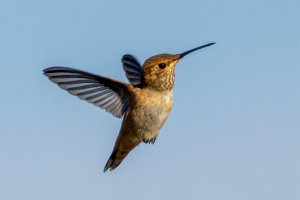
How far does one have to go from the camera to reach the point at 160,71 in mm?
6992

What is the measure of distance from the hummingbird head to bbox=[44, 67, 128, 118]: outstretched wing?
14.9 inches

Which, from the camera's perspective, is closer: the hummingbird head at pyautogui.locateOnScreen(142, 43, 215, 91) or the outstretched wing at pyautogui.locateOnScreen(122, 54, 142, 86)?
the hummingbird head at pyautogui.locateOnScreen(142, 43, 215, 91)

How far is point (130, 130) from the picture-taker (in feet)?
24.3

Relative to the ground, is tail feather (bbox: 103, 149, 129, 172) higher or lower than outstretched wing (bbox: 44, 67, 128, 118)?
lower

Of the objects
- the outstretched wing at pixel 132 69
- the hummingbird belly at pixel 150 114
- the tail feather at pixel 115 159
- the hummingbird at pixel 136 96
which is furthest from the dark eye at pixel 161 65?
the tail feather at pixel 115 159

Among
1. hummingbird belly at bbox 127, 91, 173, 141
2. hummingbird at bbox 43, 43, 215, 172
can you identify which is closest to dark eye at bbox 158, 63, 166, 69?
hummingbird at bbox 43, 43, 215, 172

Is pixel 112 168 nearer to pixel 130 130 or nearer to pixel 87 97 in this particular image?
pixel 130 130

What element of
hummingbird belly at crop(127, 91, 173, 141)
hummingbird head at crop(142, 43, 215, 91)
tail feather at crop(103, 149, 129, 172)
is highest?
hummingbird head at crop(142, 43, 215, 91)

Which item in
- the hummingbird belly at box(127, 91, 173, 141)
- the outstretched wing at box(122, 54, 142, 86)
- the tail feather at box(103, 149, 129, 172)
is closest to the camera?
the hummingbird belly at box(127, 91, 173, 141)

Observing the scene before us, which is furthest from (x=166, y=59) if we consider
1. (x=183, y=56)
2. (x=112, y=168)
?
(x=112, y=168)

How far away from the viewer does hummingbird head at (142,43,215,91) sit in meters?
6.86

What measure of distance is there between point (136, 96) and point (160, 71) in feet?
1.79

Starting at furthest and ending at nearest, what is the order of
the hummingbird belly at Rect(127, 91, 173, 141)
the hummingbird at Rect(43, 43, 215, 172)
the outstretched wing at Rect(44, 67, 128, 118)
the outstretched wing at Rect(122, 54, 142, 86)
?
1. the outstretched wing at Rect(122, 54, 142, 86)
2. the hummingbird belly at Rect(127, 91, 173, 141)
3. the hummingbird at Rect(43, 43, 215, 172)
4. the outstretched wing at Rect(44, 67, 128, 118)

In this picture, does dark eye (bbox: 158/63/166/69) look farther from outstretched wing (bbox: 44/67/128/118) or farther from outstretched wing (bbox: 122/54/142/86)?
outstretched wing (bbox: 122/54/142/86)
